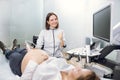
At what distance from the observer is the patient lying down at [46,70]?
133 cm

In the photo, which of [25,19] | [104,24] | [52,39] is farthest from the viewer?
[25,19]

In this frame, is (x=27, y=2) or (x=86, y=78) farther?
(x=27, y=2)

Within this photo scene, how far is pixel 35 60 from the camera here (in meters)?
1.68

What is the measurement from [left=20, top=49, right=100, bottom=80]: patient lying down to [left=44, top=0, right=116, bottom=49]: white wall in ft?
5.68

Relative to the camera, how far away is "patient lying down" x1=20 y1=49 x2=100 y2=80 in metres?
1.33

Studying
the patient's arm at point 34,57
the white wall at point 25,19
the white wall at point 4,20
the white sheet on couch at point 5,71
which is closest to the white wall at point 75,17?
the white wall at point 25,19

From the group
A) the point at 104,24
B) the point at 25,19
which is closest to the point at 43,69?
the point at 104,24

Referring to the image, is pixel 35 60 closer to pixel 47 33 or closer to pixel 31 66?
pixel 31 66

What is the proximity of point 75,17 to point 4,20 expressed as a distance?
1265 mm

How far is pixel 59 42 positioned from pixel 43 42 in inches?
8.7

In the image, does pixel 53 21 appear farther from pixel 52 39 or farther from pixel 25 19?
pixel 25 19

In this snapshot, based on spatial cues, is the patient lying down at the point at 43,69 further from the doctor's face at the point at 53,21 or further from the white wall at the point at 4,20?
the white wall at the point at 4,20

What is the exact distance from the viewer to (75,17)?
3.80 meters

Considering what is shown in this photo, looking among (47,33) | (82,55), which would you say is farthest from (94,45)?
(47,33)
